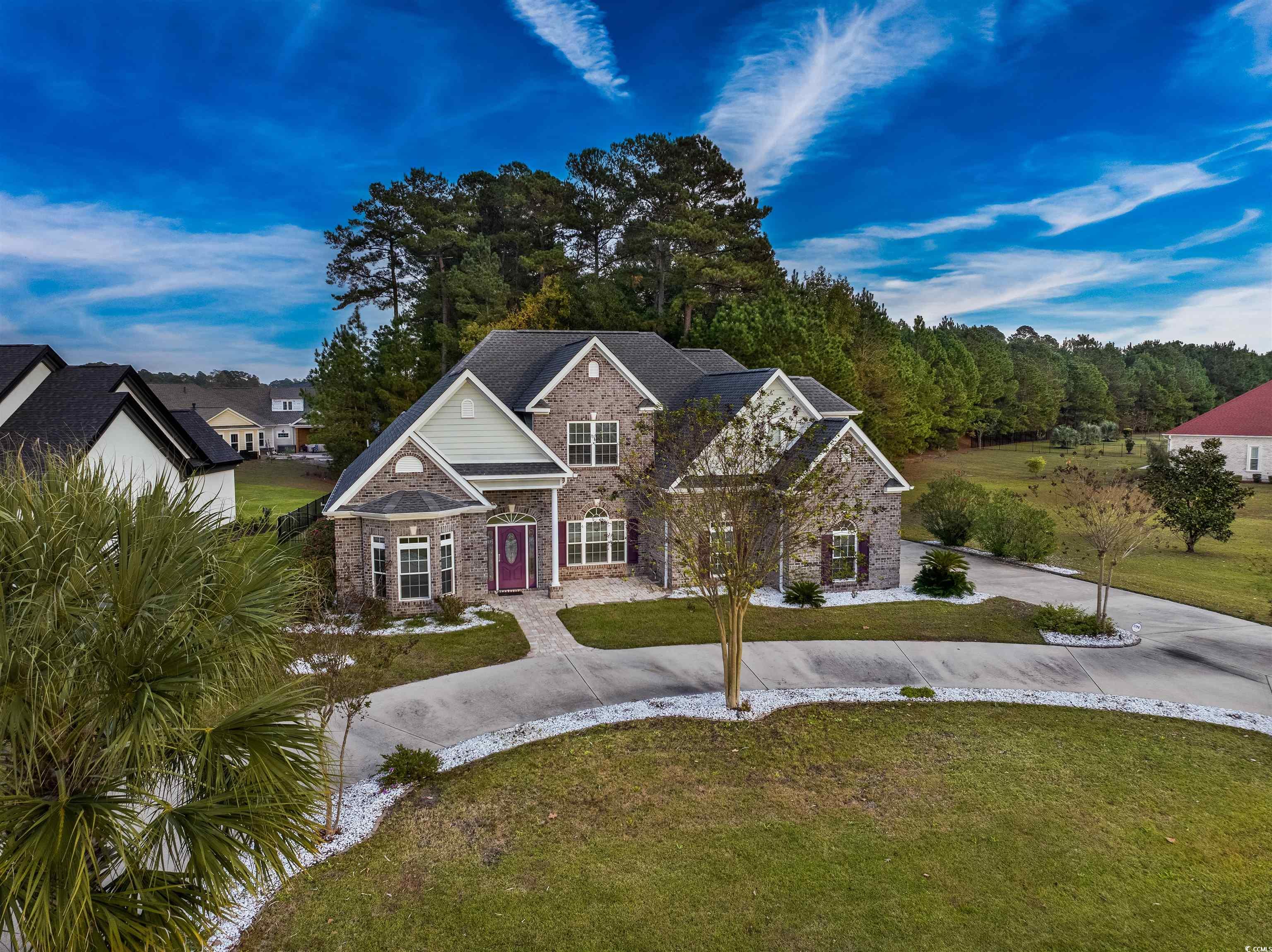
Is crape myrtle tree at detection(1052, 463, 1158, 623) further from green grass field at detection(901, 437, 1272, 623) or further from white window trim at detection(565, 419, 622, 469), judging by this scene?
white window trim at detection(565, 419, 622, 469)

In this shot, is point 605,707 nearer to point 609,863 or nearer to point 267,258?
point 609,863

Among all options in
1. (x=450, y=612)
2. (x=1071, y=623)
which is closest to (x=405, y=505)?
(x=450, y=612)

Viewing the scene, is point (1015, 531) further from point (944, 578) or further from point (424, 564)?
point (424, 564)

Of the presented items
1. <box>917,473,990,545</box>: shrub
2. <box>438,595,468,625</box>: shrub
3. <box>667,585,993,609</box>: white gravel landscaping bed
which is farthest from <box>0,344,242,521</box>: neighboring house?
<box>917,473,990,545</box>: shrub

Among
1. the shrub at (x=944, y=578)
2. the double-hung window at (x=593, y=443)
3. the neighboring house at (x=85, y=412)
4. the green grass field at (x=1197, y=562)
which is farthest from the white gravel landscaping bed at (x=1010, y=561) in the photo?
the neighboring house at (x=85, y=412)

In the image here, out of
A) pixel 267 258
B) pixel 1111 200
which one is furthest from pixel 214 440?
pixel 1111 200
